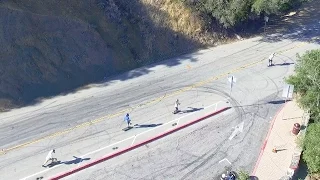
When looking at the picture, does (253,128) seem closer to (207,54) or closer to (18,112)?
(207,54)

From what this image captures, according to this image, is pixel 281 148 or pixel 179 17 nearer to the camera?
pixel 281 148

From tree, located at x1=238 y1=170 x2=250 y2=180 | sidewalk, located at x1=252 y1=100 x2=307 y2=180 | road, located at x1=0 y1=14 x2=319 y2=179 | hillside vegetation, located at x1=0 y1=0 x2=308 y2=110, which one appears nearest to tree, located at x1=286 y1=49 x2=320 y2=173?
sidewalk, located at x1=252 y1=100 x2=307 y2=180

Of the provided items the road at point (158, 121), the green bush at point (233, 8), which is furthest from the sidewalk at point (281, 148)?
the green bush at point (233, 8)

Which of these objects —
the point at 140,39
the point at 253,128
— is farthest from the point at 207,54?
the point at 253,128

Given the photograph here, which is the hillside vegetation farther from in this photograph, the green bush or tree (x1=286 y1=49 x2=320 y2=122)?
tree (x1=286 y1=49 x2=320 y2=122)

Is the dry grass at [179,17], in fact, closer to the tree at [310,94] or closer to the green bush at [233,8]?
the green bush at [233,8]

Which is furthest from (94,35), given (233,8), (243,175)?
(243,175)

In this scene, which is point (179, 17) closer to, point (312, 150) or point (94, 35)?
point (94, 35)
